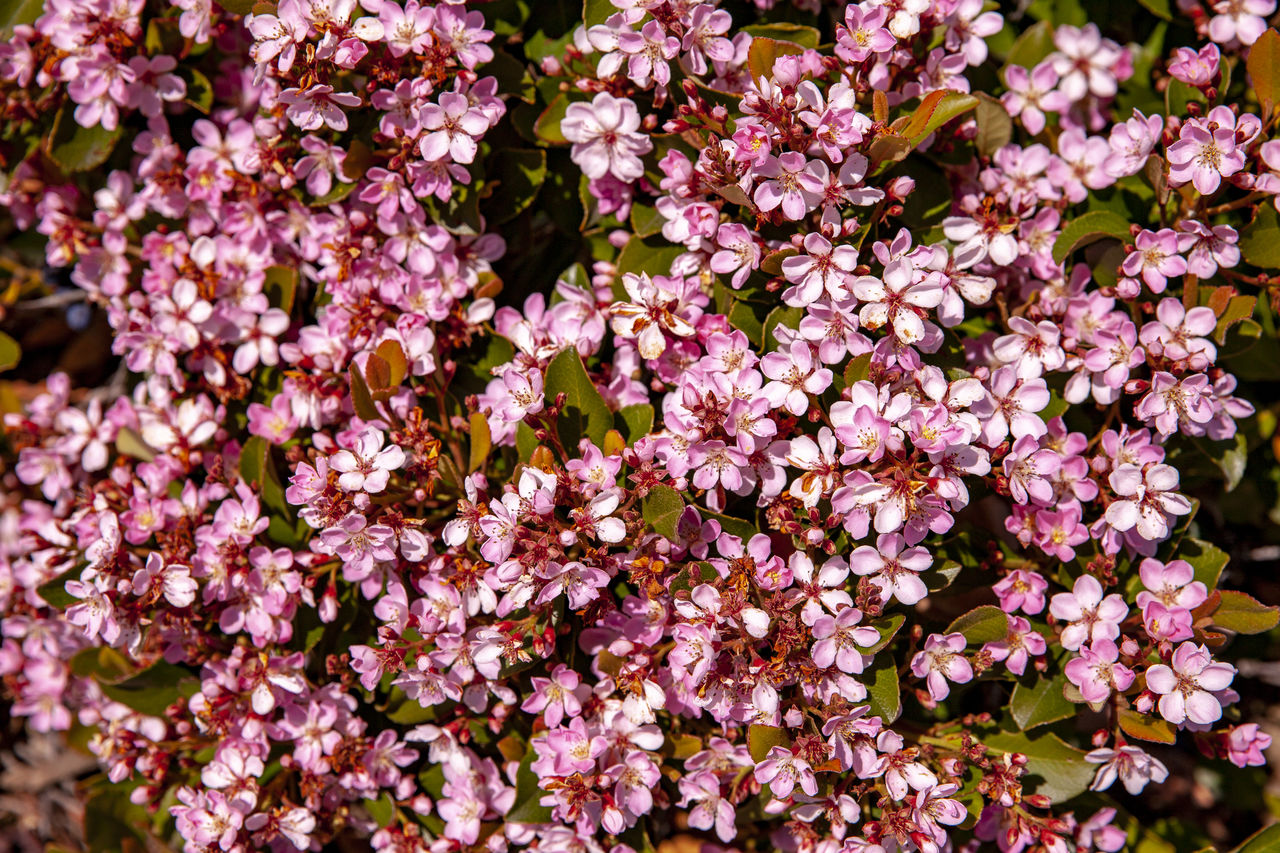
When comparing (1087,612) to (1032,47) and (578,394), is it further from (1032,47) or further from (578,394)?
(1032,47)

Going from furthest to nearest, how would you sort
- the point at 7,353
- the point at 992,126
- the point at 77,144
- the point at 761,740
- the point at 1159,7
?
the point at 7,353, the point at 77,144, the point at 1159,7, the point at 992,126, the point at 761,740

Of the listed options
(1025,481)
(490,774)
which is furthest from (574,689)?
(1025,481)

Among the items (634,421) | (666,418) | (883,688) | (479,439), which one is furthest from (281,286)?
(883,688)

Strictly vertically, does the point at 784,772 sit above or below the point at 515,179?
below

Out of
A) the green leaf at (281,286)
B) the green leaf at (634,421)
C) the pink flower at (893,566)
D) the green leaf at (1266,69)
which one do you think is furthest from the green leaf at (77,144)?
the green leaf at (1266,69)

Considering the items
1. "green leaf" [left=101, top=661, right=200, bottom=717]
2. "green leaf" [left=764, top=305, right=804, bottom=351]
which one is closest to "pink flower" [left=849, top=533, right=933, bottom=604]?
"green leaf" [left=764, top=305, right=804, bottom=351]
